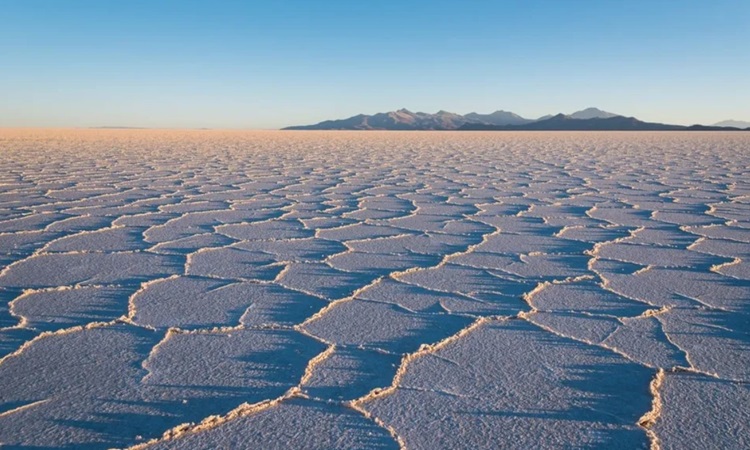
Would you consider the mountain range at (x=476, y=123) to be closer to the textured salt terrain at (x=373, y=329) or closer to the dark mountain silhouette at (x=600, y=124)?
the dark mountain silhouette at (x=600, y=124)

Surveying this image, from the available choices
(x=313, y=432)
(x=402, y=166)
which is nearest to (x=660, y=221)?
(x=313, y=432)

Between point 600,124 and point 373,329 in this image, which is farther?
point 600,124

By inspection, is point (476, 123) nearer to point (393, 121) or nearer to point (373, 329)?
point (393, 121)

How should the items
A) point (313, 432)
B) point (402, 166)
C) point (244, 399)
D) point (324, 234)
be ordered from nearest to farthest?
point (313, 432), point (244, 399), point (324, 234), point (402, 166)

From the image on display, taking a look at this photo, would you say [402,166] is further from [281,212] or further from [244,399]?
[244,399]

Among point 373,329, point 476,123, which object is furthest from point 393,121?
point 373,329

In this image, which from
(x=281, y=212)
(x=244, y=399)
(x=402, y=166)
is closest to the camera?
(x=244, y=399)

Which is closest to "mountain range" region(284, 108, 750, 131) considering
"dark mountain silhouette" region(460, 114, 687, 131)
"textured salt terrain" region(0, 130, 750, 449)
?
"dark mountain silhouette" region(460, 114, 687, 131)

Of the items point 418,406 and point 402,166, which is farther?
point 402,166

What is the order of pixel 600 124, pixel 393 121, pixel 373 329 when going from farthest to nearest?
pixel 393 121 → pixel 600 124 → pixel 373 329

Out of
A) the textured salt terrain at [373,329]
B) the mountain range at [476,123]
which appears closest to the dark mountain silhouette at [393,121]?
the mountain range at [476,123]
